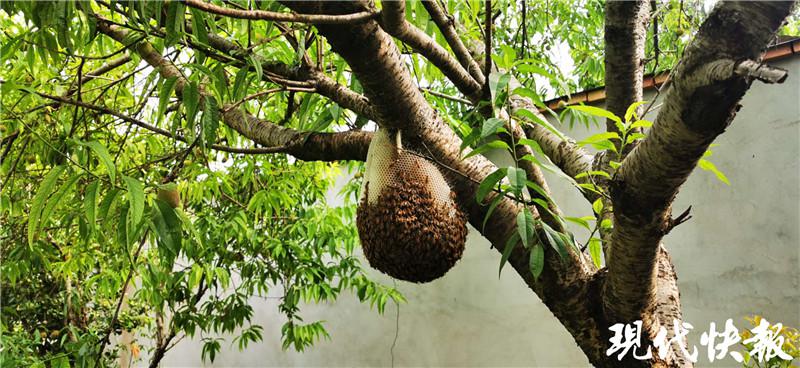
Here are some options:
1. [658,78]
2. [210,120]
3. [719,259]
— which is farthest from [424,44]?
[719,259]

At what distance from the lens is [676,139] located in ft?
2.44

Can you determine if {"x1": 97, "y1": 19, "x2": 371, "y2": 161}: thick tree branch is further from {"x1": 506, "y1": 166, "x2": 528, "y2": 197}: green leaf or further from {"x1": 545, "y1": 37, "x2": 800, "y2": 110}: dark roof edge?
{"x1": 545, "y1": 37, "x2": 800, "y2": 110}: dark roof edge

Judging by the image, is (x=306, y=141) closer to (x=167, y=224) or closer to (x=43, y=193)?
(x=167, y=224)

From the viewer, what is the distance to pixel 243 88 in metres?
1.10

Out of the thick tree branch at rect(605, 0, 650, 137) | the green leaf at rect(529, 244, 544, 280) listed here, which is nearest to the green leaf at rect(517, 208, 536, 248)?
the green leaf at rect(529, 244, 544, 280)

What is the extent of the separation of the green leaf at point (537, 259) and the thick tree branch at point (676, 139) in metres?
0.12

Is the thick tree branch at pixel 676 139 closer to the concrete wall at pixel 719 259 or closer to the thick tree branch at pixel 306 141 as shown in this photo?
the thick tree branch at pixel 306 141

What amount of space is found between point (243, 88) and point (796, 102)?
1932 mm

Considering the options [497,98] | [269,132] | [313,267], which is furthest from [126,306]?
[497,98]

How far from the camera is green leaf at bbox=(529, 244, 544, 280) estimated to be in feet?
3.16

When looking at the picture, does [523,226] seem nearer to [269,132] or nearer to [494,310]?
[269,132]

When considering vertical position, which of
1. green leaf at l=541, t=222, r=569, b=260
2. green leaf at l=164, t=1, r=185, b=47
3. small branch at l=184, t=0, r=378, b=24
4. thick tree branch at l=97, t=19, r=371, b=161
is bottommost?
green leaf at l=541, t=222, r=569, b=260

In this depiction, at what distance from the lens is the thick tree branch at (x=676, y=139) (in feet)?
2.12

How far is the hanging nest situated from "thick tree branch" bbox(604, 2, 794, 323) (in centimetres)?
28
